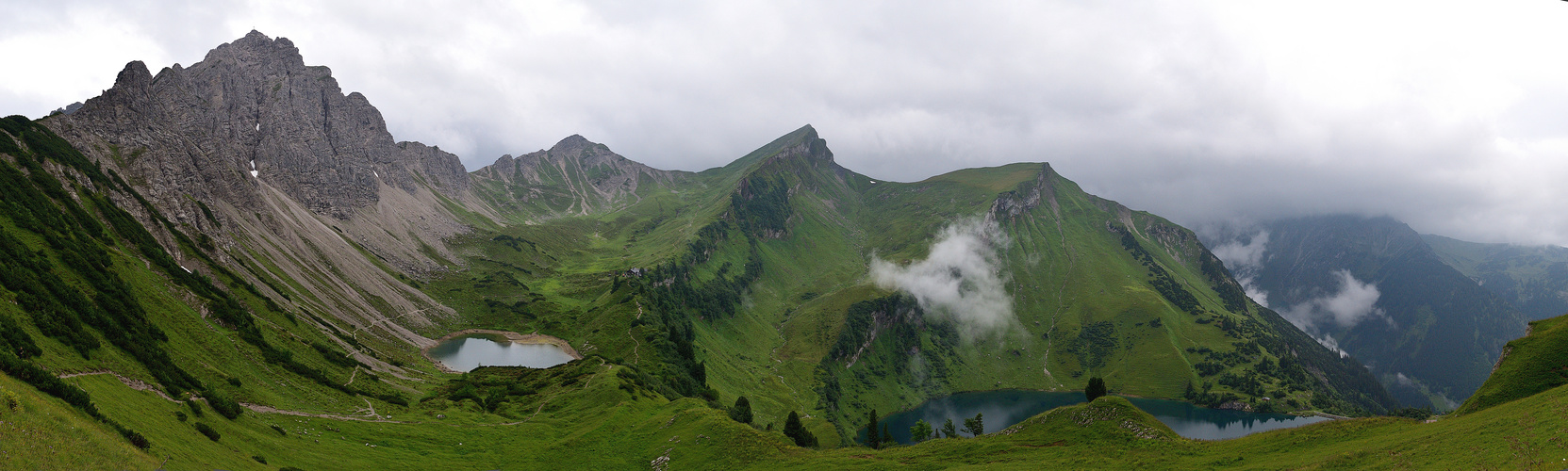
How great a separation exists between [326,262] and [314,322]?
70020 mm

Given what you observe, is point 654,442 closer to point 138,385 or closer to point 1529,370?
point 138,385

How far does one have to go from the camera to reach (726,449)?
234 ft

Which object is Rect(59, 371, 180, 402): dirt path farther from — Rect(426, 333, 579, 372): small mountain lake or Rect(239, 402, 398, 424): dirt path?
Rect(426, 333, 579, 372): small mountain lake

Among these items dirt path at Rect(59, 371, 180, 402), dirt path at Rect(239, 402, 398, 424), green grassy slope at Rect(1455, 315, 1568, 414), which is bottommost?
dirt path at Rect(239, 402, 398, 424)

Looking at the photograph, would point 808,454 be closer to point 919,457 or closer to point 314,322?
point 919,457

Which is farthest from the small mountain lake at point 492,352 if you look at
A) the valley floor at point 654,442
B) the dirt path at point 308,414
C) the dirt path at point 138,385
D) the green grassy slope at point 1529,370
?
the green grassy slope at point 1529,370

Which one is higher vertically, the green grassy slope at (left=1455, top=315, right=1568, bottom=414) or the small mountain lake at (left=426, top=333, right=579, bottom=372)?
the green grassy slope at (left=1455, top=315, right=1568, bottom=414)

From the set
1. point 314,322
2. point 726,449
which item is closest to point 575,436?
point 726,449

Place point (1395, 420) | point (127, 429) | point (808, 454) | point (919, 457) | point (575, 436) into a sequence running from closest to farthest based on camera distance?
point (127, 429) → point (1395, 420) → point (919, 457) → point (808, 454) → point (575, 436)

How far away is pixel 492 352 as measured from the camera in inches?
6777

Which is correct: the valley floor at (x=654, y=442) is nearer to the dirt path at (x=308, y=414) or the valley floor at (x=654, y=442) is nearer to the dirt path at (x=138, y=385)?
the dirt path at (x=308, y=414)

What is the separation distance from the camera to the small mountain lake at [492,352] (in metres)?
158

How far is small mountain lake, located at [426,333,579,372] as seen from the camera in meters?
158

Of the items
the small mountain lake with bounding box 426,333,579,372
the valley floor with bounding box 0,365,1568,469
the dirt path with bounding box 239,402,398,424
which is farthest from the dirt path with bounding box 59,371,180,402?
the small mountain lake with bounding box 426,333,579,372
